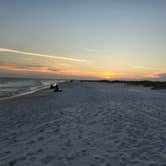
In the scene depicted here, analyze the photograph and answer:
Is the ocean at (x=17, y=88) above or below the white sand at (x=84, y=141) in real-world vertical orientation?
below

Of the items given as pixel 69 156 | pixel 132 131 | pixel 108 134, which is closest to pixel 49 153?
pixel 69 156

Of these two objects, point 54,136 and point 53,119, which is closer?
point 54,136

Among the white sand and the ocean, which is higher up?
the white sand

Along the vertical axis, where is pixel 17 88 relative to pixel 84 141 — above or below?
below

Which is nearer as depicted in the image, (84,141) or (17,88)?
(84,141)

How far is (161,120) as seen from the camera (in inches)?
414

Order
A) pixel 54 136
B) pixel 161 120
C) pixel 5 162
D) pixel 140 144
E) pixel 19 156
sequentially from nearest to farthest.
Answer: pixel 5 162 < pixel 19 156 < pixel 140 144 < pixel 54 136 < pixel 161 120

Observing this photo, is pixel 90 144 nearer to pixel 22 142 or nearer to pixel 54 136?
pixel 54 136

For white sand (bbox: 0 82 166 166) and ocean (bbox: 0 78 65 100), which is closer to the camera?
white sand (bbox: 0 82 166 166)

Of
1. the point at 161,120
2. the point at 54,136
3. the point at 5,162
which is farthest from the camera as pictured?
the point at 161,120

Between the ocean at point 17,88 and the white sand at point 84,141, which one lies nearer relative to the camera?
the white sand at point 84,141

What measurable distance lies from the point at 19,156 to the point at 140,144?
4.46 m

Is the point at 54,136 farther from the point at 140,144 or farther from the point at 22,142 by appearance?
the point at 140,144

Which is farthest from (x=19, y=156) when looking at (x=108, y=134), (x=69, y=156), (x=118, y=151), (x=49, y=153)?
(x=108, y=134)
